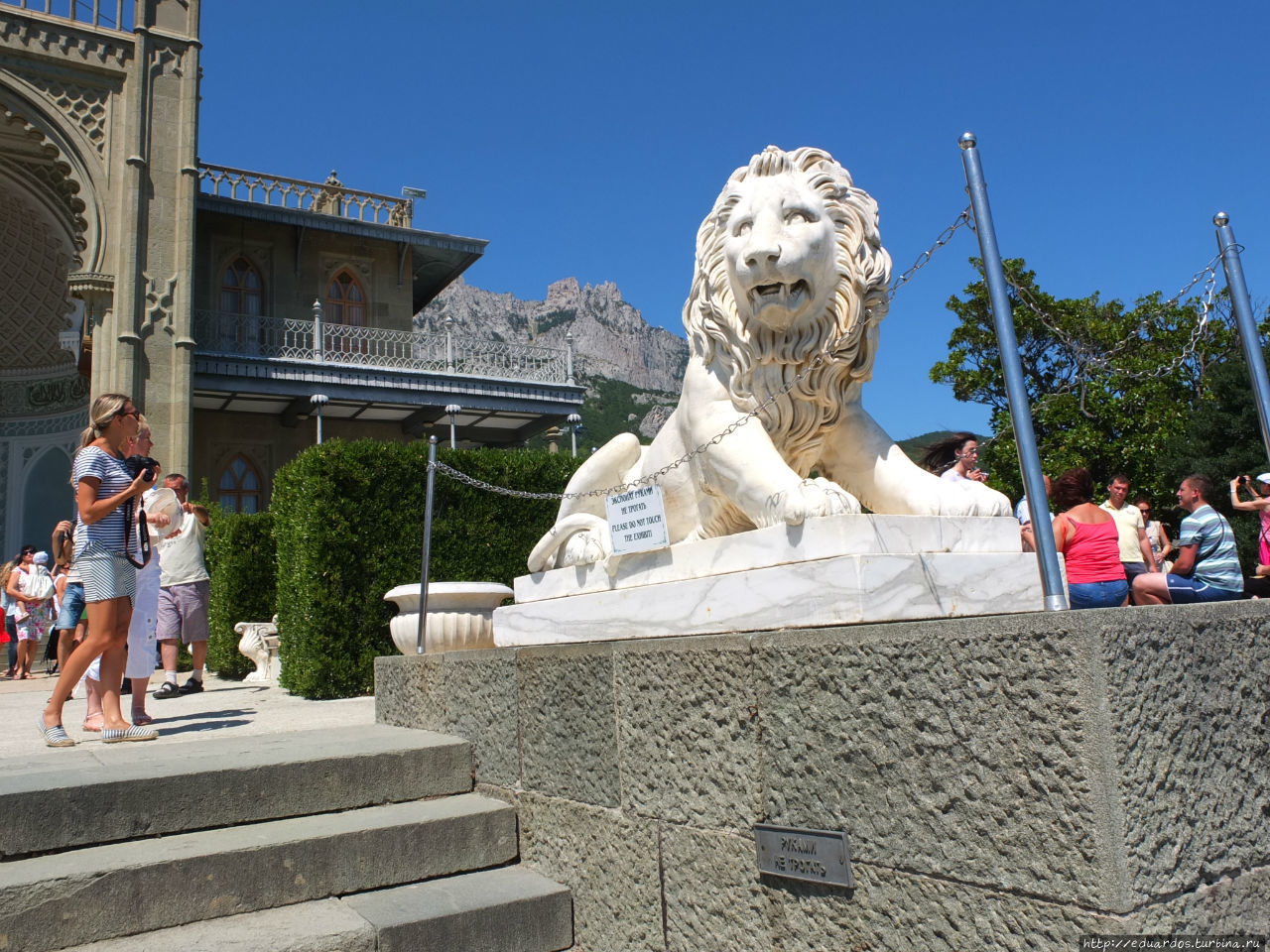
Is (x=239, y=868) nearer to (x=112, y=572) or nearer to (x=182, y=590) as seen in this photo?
(x=112, y=572)

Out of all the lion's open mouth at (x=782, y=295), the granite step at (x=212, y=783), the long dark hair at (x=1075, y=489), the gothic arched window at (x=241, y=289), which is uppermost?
the gothic arched window at (x=241, y=289)

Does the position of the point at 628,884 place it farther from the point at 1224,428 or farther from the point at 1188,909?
the point at 1224,428

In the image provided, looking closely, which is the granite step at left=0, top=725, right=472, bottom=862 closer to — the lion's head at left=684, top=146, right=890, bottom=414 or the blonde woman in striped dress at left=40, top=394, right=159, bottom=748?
the blonde woman in striped dress at left=40, top=394, right=159, bottom=748

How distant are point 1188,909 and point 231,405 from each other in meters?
18.8

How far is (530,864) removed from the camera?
3.07 m

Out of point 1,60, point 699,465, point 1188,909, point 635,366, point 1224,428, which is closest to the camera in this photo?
point 1188,909

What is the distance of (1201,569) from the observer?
4047 mm

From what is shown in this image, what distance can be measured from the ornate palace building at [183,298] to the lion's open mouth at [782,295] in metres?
14.2

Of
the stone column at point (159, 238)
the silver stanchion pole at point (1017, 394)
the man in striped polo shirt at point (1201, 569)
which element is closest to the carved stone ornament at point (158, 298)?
the stone column at point (159, 238)

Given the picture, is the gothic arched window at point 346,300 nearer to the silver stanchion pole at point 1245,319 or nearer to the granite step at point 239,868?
the granite step at point 239,868

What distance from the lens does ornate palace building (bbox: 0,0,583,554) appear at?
14.8 m


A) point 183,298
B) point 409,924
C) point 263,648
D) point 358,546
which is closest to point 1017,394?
point 409,924

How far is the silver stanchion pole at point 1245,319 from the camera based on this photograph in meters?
2.53

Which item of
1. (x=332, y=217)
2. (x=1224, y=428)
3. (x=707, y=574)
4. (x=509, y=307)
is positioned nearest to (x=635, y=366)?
(x=509, y=307)
